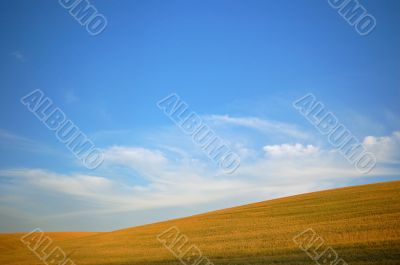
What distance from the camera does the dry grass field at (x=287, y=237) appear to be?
17016mm

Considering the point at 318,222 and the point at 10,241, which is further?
the point at 10,241

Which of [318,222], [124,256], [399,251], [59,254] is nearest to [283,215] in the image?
[318,222]

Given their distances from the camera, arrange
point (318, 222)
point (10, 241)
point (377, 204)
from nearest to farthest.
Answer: point (318, 222)
point (377, 204)
point (10, 241)

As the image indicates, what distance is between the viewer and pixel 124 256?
26.4 m

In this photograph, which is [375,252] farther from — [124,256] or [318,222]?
[124,256]

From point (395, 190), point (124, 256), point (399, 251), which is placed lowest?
point (124, 256)

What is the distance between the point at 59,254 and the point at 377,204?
94.7 ft

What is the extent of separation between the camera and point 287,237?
→ 22.3 metres

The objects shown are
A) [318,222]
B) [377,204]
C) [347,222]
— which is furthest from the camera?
[377,204]

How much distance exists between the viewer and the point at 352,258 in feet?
50.5

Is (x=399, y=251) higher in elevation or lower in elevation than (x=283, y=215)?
lower

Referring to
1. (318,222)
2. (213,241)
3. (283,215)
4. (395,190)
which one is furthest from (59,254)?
(395,190)

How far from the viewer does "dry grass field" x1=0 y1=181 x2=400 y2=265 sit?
1702cm

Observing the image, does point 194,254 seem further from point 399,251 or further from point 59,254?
point 59,254
